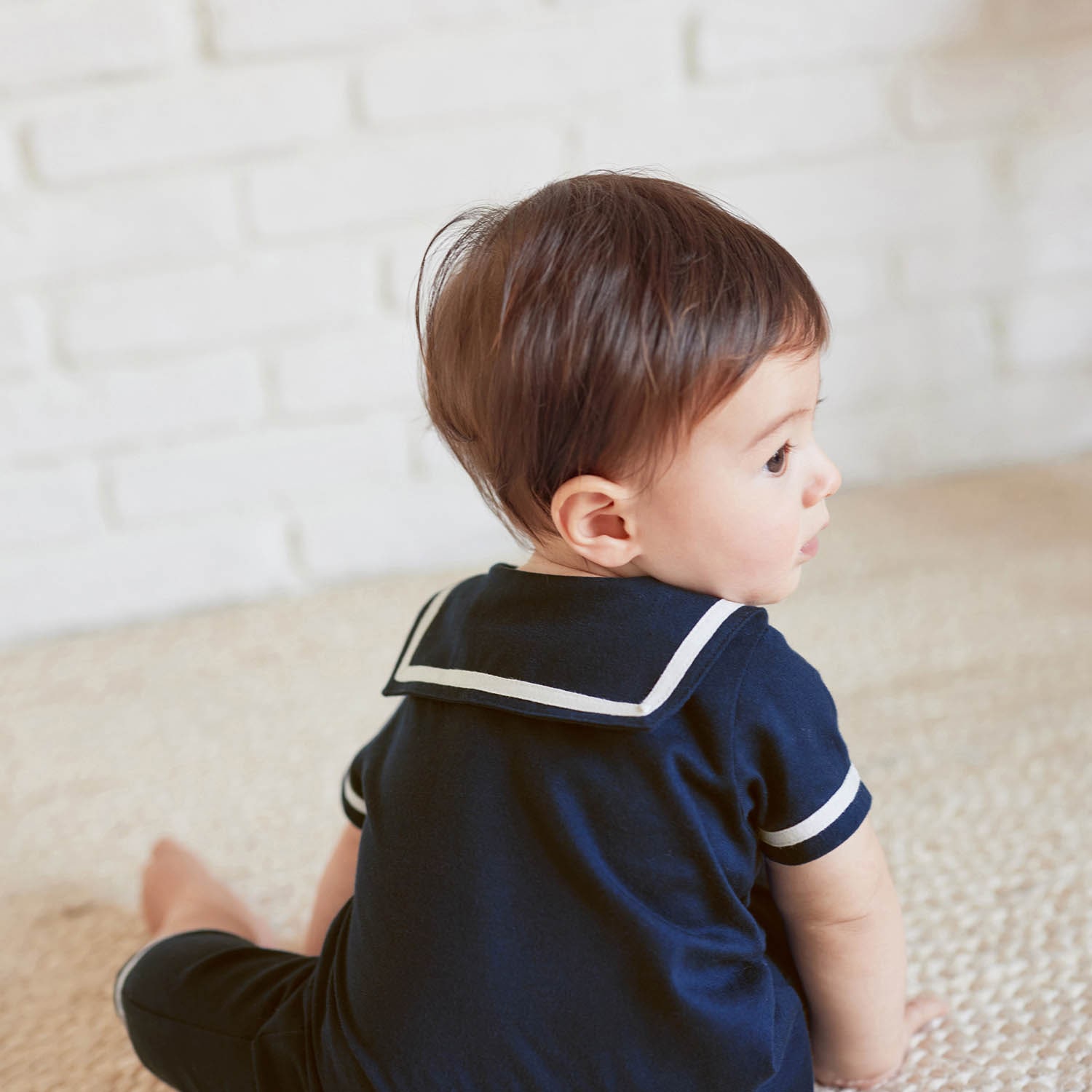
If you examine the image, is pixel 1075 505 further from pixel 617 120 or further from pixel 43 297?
pixel 43 297

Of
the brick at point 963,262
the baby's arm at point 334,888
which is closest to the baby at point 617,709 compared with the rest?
the baby's arm at point 334,888

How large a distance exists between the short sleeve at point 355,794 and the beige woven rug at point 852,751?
0.19 metres

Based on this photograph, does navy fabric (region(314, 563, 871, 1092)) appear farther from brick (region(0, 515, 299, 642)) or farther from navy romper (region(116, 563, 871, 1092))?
brick (region(0, 515, 299, 642))

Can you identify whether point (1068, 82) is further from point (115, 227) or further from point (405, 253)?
→ point (115, 227)

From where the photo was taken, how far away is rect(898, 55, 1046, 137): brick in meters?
1.32

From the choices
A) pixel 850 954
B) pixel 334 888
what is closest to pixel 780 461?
pixel 850 954

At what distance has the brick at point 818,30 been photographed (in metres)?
1.27

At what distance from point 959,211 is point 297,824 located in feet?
3.18

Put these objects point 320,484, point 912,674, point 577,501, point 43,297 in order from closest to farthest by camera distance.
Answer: point 577,501
point 912,674
point 43,297
point 320,484

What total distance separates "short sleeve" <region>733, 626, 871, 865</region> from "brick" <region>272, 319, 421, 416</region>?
833 mm

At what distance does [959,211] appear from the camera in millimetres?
1391

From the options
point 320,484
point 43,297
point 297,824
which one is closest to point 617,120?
point 320,484

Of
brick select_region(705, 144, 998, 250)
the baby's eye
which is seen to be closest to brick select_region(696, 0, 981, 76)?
brick select_region(705, 144, 998, 250)

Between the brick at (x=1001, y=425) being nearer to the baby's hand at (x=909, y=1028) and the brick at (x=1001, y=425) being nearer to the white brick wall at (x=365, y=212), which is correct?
the white brick wall at (x=365, y=212)
